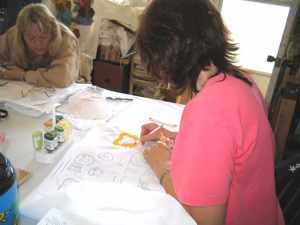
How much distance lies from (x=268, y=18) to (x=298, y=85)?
1.05 m

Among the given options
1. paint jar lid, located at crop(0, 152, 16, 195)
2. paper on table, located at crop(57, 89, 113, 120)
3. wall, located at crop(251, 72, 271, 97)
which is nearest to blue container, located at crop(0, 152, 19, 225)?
paint jar lid, located at crop(0, 152, 16, 195)

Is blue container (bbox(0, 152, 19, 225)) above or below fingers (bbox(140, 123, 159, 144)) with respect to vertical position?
above

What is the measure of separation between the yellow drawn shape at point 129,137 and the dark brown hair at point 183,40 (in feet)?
1.21

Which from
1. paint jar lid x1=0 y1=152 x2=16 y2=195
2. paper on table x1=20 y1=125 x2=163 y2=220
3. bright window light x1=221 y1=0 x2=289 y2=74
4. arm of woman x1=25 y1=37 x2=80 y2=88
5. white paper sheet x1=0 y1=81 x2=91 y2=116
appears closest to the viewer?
paint jar lid x1=0 y1=152 x2=16 y2=195

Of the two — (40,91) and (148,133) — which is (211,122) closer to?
(148,133)

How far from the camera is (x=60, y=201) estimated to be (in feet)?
2.26

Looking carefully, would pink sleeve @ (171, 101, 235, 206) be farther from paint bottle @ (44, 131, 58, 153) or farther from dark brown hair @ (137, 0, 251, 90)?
paint bottle @ (44, 131, 58, 153)

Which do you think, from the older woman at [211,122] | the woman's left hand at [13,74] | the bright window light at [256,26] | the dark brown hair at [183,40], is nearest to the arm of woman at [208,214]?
the older woman at [211,122]

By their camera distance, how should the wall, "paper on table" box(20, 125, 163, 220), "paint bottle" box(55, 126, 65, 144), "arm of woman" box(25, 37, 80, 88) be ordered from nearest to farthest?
"paper on table" box(20, 125, 163, 220) → "paint bottle" box(55, 126, 65, 144) → "arm of woman" box(25, 37, 80, 88) → the wall

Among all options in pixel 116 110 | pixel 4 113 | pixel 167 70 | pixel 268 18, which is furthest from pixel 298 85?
pixel 4 113

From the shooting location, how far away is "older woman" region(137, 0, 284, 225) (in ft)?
2.25

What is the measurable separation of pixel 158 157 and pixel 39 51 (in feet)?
3.36

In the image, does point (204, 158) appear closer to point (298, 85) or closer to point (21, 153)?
point (21, 153)

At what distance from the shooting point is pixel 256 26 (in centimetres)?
294
